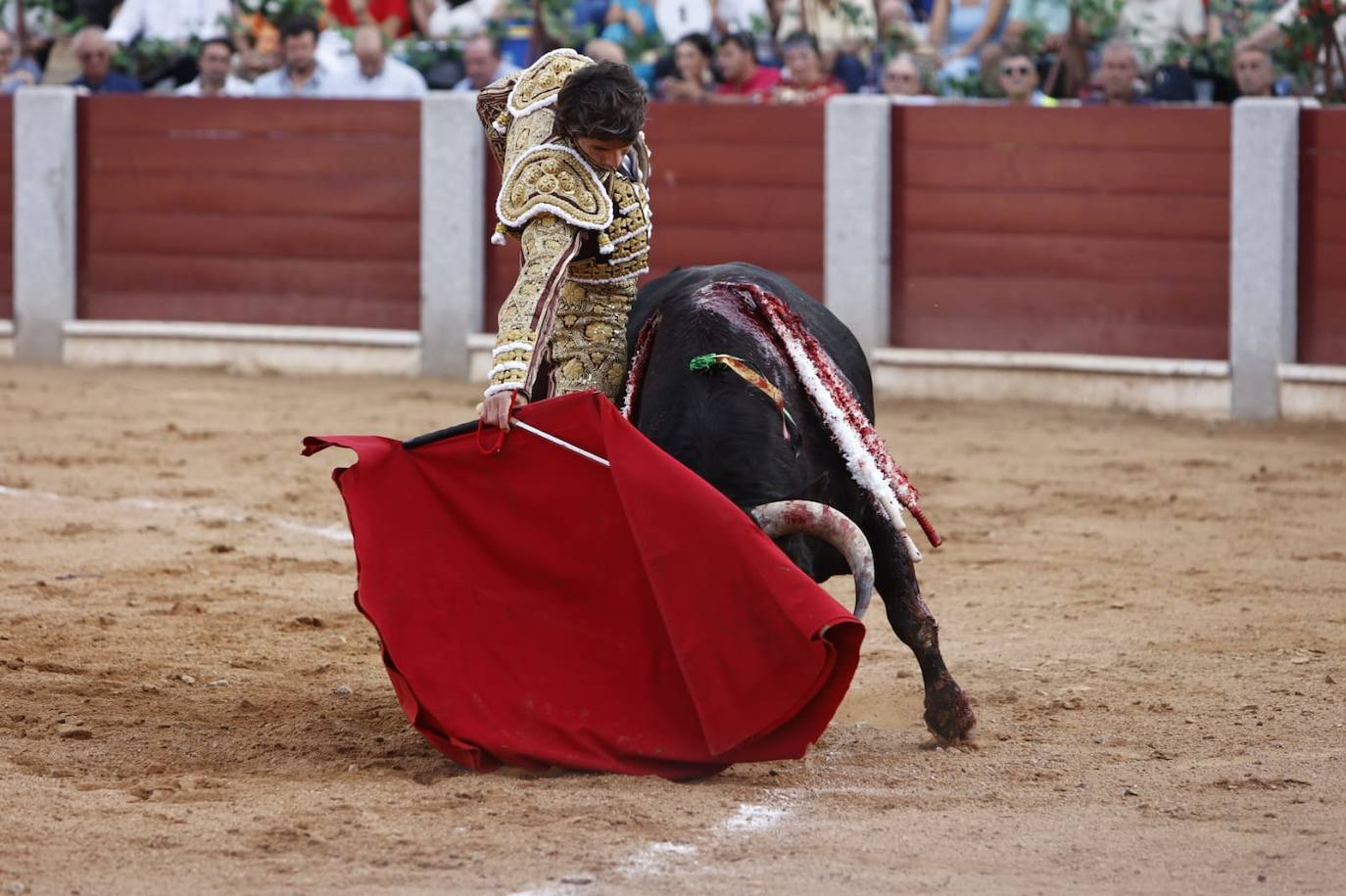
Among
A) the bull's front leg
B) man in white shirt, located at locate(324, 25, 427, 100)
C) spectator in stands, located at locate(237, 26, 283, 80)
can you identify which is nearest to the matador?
the bull's front leg

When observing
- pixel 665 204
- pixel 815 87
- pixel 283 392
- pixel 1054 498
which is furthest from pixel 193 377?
pixel 1054 498

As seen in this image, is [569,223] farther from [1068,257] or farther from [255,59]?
[255,59]

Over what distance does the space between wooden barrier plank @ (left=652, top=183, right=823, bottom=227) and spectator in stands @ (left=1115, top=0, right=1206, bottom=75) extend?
1350 mm

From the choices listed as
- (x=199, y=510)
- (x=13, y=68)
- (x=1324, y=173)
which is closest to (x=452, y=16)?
(x=13, y=68)

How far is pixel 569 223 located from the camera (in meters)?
3.25

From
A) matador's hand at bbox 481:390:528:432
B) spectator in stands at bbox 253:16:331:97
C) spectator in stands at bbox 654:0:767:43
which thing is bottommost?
matador's hand at bbox 481:390:528:432

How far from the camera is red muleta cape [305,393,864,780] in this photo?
119 inches

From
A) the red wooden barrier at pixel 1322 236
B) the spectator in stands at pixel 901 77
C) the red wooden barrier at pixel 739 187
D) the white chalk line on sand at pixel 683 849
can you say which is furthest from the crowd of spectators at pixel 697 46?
the white chalk line on sand at pixel 683 849

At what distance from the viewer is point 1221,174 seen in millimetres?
7383

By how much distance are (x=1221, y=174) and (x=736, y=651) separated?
490 cm

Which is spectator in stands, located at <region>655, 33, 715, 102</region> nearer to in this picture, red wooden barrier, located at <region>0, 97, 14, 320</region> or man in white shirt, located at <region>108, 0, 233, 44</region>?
man in white shirt, located at <region>108, 0, 233, 44</region>

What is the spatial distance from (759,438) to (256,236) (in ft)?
19.1

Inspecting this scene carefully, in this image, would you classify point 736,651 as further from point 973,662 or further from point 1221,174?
point 1221,174

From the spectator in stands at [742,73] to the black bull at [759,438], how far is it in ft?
15.5
